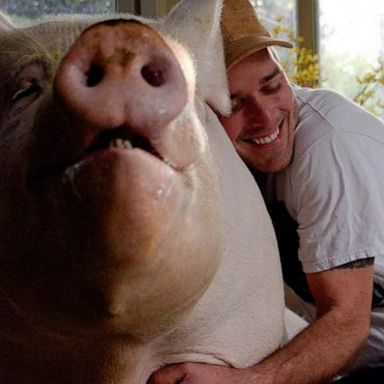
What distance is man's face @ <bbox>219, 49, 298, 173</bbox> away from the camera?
194 cm

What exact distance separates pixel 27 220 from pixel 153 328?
8.3 inches

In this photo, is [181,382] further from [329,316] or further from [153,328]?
[329,316]

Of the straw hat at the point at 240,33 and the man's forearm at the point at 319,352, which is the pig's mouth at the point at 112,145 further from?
the straw hat at the point at 240,33

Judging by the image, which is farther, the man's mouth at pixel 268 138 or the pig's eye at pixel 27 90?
the man's mouth at pixel 268 138

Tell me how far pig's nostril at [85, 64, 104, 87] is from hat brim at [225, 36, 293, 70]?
1007mm

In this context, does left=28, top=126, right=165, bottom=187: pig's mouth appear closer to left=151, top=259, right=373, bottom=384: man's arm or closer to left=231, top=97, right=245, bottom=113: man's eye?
left=151, top=259, right=373, bottom=384: man's arm

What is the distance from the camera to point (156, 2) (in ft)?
11.1

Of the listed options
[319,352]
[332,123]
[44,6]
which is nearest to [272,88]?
[332,123]

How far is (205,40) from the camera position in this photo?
1.57 m

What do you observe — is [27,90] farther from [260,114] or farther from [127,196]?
[260,114]

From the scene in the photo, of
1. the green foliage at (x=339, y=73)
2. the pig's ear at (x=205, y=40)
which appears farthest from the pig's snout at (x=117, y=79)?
the green foliage at (x=339, y=73)

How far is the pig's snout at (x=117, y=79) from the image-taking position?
885mm

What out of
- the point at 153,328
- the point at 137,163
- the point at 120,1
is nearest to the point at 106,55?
the point at 137,163

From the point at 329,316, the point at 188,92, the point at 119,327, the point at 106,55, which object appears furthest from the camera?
the point at 329,316
